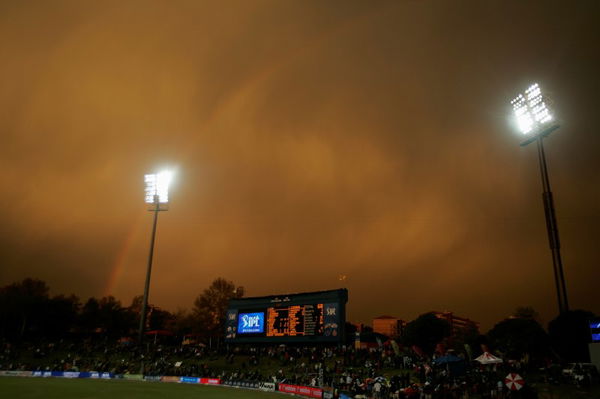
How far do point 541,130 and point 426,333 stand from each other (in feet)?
224

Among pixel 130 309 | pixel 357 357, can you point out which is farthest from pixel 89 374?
pixel 130 309

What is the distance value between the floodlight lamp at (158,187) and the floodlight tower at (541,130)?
48.5 m

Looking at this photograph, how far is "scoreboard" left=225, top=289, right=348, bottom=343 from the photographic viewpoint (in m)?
49.2

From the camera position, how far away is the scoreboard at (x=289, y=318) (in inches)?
1938

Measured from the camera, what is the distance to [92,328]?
114 m

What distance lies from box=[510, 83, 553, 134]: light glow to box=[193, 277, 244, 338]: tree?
221ft

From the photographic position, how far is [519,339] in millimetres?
86312

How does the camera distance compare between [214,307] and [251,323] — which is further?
[214,307]

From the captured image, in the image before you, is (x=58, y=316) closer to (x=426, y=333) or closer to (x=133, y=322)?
(x=133, y=322)

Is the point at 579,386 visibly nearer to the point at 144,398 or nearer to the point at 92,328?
the point at 144,398

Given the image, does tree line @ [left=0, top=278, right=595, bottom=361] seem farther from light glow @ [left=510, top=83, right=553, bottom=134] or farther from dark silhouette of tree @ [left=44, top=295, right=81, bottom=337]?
light glow @ [left=510, top=83, right=553, bottom=134]

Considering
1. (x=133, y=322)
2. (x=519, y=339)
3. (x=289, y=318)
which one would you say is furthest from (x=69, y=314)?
(x=519, y=339)

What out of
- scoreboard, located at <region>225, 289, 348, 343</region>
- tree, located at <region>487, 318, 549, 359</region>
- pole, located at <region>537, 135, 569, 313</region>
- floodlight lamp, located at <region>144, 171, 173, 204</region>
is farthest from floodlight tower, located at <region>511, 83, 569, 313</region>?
floodlight lamp, located at <region>144, 171, 173, 204</region>

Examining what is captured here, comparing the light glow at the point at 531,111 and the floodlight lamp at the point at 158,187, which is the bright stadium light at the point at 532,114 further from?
the floodlight lamp at the point at 158,187
